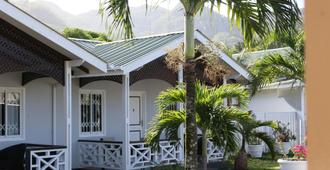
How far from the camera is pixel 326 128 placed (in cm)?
115

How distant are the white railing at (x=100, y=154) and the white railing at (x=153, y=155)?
397mm

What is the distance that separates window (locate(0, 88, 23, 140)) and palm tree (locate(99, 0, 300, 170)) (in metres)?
5.53

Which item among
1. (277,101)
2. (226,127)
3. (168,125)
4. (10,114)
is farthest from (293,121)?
(10,114)

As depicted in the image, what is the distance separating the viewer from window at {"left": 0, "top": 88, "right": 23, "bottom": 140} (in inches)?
508

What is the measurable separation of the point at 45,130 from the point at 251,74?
236 inches

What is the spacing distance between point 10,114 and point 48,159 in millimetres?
2519

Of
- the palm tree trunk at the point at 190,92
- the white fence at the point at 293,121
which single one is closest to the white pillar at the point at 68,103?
the palm tree trunk at the point at 190,92

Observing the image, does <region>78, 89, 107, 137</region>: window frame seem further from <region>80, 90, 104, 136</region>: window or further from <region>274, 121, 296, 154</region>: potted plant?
<region>274, 121, 296, 154</region>: potted plant

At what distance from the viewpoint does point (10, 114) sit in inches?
518

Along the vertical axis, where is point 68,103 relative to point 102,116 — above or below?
above

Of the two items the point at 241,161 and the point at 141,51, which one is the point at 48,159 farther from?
the point at 241,161

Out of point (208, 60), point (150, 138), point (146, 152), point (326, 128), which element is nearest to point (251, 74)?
point (208, 60)

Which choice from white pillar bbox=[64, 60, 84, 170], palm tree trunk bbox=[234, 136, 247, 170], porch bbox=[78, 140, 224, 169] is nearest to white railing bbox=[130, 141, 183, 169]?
porch bbox=[78, 140, 224, 169]

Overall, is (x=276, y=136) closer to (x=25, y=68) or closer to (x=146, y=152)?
(x=146, y=152)
